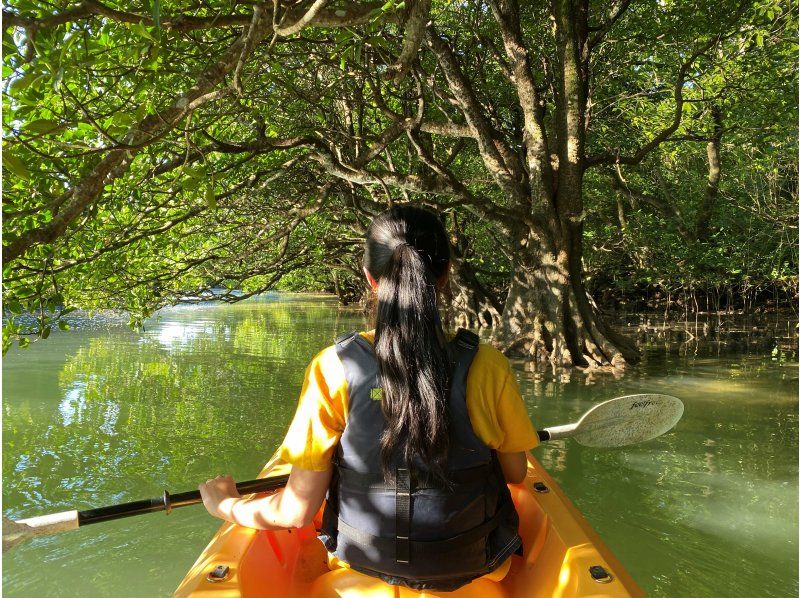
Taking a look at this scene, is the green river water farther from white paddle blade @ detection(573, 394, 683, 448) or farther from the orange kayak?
the orange kayak

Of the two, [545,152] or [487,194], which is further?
[487,194]

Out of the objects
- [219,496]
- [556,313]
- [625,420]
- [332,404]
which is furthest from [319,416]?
[556,313]

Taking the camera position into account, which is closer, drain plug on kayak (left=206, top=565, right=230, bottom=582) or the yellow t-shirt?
the yellow t-shirt

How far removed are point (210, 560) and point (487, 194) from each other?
13709mm

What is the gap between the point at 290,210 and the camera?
34.6 feet

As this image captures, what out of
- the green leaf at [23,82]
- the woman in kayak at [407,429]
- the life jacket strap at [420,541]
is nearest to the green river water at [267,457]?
A: the life jacket strap at [420,541]

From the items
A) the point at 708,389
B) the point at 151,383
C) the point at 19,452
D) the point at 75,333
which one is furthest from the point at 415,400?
the point at 75,333

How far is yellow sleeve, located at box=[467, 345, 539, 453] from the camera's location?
1.81 metres

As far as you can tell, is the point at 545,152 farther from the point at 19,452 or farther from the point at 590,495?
the point at 19,452

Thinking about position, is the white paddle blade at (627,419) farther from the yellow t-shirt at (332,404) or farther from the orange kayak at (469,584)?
the yellow t-shirt at (332,404)

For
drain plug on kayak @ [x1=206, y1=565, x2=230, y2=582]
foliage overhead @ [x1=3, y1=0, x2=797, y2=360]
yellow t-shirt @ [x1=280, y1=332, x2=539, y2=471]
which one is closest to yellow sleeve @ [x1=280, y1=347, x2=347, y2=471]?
yellow t-shirt @ [x1=280, y1=332, x2=539, y2=471]

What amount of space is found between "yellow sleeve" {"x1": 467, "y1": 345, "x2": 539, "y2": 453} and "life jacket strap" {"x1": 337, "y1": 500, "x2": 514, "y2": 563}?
26 cm

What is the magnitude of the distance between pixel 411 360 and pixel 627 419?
2.22m

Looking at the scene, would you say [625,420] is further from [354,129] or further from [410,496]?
[354,129]
